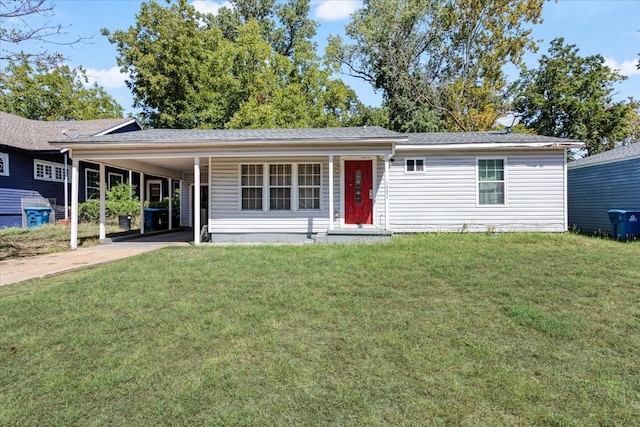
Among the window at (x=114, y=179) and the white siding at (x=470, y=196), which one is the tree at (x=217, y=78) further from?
the white siding at (x=470, y=196)

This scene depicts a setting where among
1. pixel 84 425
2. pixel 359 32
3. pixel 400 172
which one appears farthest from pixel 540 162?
pixel 359 32

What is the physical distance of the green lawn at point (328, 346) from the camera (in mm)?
2693

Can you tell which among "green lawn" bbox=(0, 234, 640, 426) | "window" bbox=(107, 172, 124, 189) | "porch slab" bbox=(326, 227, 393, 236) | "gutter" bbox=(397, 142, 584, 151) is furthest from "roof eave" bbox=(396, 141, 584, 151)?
"window" bbox=(107, 172, 124, 189)

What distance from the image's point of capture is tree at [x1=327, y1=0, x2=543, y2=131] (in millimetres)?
24250

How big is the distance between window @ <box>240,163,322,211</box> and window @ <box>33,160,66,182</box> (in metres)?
13.6

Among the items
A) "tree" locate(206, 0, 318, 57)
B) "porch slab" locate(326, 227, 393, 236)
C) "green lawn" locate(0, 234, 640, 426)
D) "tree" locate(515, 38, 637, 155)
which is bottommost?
"green lawn" locate(0, 234, 640, 426)

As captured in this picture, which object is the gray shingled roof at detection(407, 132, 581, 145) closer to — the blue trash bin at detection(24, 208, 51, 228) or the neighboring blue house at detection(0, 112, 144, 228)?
the neighboring blue house at detection(0, 112, 144, 228)

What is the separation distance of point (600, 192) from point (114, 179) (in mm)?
24423

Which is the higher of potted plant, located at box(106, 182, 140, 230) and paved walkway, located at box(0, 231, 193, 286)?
potted plant, located at box(106, 182, 140, 230)

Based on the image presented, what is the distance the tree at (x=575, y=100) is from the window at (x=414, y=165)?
19565 mm

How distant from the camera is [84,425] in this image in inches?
99.7

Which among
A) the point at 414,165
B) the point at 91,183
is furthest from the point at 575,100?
the point at 91,183

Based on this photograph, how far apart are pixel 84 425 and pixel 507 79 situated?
30.3 metres

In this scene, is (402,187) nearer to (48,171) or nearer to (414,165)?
(414,165)
